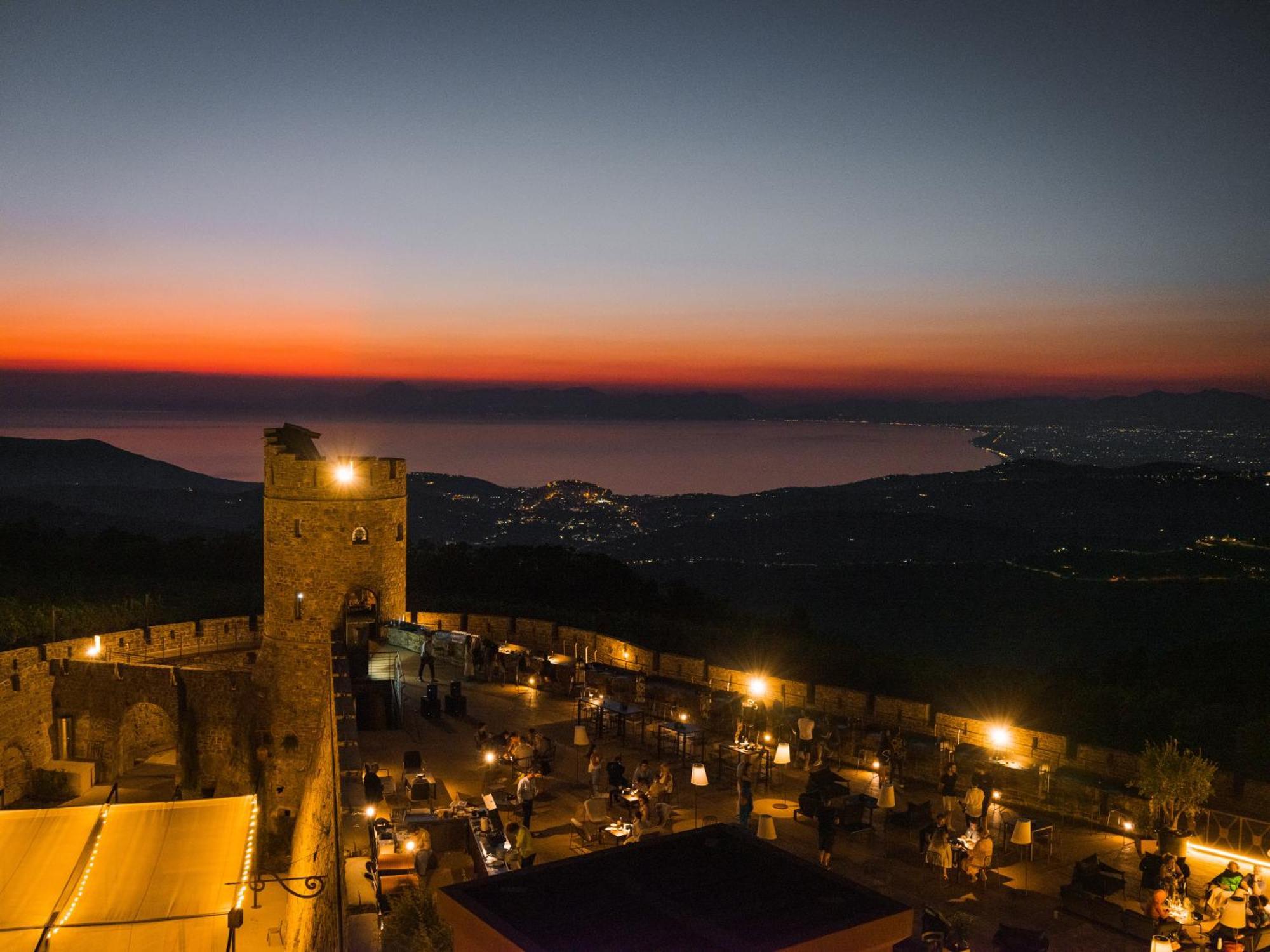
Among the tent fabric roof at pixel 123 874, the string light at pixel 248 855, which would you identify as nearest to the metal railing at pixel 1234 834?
the string light at pixel 248 855

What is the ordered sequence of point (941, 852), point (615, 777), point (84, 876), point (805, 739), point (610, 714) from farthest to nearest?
point (610, 714), point (805, 739), point (615, 777), point (84, 876), point (941, 852)

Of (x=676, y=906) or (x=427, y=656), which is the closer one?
(x=676, y=906)

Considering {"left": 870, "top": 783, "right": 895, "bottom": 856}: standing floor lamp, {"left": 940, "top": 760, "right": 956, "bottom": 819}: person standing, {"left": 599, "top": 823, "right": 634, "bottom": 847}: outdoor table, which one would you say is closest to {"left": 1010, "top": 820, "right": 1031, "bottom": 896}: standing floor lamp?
{"left": 940, "top": 760, "right": 956, "bottom": 819}: person standing

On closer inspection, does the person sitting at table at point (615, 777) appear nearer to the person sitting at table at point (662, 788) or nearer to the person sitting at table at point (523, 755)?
the person sitting at table at point (662, 788)

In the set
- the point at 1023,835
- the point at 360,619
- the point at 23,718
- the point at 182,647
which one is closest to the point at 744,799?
the point at 1023,835

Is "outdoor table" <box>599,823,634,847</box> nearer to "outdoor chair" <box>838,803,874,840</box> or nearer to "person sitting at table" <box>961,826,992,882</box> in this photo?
"outdoor chair" <box>838,803,874,840</box>

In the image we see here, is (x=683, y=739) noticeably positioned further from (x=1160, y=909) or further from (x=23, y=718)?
(x=23, y=718)
